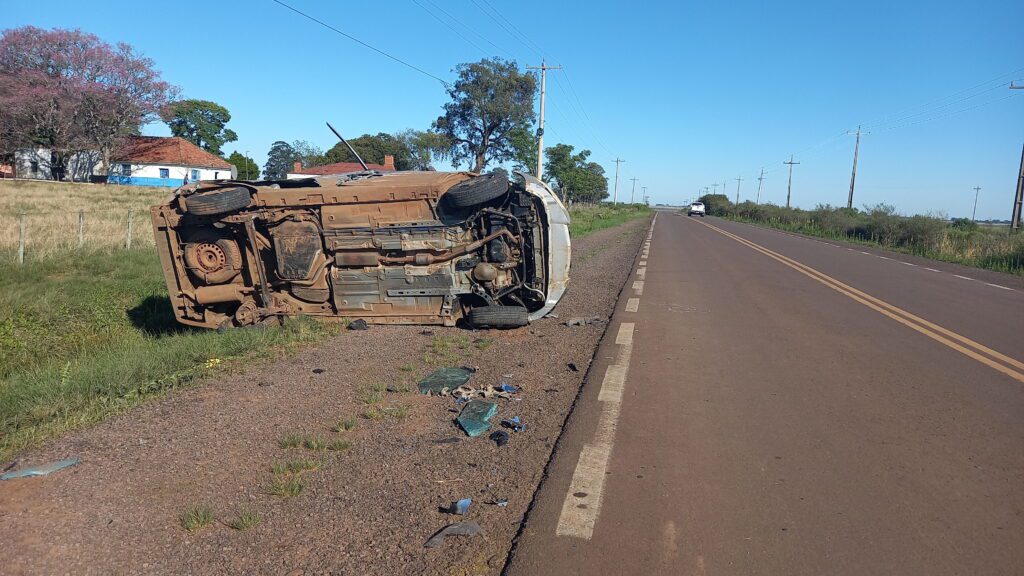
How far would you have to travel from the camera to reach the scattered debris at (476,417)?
4371 mm

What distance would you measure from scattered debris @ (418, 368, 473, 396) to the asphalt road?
1.12 m

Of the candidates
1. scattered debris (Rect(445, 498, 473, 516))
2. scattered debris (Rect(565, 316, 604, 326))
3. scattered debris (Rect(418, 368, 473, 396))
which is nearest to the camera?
scattered debris (Rect(445, 498, 473, 516))

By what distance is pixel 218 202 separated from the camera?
7.30m

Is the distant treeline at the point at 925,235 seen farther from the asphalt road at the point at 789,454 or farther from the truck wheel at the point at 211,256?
the truck wheel at the point at 211,256

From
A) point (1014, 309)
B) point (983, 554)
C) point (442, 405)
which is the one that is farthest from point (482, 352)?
point (1014, 309)

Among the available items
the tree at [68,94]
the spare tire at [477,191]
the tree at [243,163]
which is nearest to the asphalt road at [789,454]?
the spare tire at [477,191]

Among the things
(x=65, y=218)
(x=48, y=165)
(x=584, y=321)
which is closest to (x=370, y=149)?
(x=48, y=165)

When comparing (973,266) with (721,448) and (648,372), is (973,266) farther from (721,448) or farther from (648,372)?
(721,448)

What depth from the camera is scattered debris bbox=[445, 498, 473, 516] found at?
3.25 meters

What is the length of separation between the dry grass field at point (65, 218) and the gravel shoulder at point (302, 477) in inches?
242

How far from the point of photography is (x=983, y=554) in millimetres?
2949

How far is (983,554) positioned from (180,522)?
3.92m

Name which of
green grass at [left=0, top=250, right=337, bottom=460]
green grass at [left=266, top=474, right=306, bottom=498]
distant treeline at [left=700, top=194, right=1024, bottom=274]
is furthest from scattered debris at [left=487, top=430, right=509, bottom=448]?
distant treeline at [left=700, top=194, right=1024, bottom=274]

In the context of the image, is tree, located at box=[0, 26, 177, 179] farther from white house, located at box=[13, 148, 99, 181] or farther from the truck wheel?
the truck wheel
